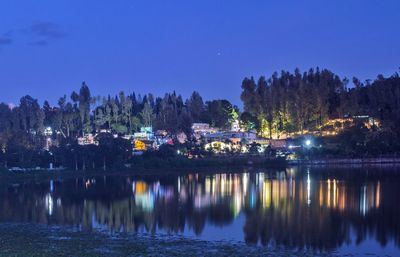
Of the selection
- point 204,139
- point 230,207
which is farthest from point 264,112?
point 230,207

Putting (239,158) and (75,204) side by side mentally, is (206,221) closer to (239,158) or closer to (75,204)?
(75,204)

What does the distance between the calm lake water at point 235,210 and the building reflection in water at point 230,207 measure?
2.1 inches

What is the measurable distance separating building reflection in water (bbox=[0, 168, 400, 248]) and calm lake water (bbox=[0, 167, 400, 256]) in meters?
0.05

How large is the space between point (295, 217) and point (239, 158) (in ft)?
176

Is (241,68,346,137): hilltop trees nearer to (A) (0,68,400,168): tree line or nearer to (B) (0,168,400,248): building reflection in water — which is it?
(A) (0,68,400,168): tree line

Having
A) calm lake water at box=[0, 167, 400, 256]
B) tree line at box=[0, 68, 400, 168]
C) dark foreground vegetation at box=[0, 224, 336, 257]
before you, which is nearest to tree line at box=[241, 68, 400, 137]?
tree line at box=[0, 68, 400, 168]

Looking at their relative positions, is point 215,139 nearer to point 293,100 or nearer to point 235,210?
point 293,100

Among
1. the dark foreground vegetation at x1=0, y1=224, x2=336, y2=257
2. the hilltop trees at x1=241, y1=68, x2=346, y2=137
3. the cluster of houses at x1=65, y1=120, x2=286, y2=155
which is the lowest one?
the dark foreground vegetation at x1=0, y1=224, x2=336, y2=257

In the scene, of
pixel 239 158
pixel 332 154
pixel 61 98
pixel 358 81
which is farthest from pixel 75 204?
pixel 358 81

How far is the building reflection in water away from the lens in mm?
27938

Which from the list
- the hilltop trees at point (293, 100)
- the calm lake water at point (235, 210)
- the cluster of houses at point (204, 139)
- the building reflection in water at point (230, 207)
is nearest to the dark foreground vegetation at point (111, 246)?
the calm lake water at point (235, 210)

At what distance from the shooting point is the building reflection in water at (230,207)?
27.9 m

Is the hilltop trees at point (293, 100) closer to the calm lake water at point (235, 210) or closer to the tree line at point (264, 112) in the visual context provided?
the tree line at point (264, 112)

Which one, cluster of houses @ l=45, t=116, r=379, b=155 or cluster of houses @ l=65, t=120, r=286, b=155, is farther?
cluster of houses @ l=45, t=116, r=379, b=155
